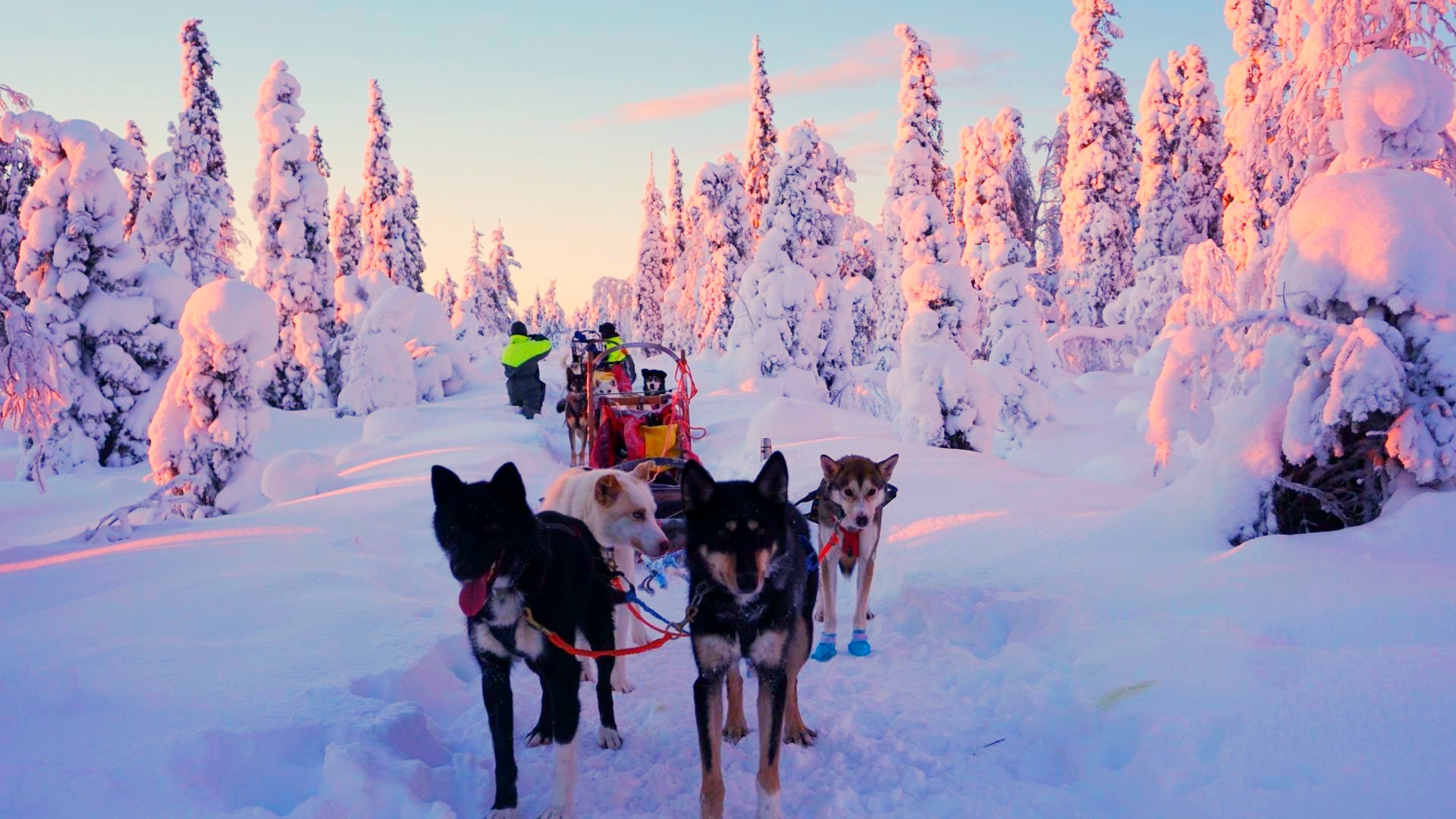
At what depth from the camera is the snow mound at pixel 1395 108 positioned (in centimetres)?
579

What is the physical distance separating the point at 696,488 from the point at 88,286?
19.3 m

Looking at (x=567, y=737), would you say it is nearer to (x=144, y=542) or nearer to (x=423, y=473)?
(x=144, y=542)

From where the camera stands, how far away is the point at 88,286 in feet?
56.2

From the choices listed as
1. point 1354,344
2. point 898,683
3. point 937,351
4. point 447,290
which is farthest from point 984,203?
point 447,290

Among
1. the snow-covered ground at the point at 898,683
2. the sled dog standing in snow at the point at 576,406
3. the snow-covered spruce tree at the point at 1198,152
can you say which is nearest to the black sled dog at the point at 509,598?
the snow-covered ground at the point at 898,683

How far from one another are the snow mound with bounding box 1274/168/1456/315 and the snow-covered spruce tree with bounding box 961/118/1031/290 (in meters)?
25.3

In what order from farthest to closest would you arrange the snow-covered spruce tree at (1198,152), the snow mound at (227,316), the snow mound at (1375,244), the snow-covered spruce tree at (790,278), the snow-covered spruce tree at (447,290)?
the snow-covered spruce tree at (447,290) < the snow-covered spruce tree at (1198,152) < the snow-covered spruce tree at (790,278) < the snow mound at (227,316) < the snow mound at (1375,244)

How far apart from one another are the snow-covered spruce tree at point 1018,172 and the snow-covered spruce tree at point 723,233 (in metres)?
11.3

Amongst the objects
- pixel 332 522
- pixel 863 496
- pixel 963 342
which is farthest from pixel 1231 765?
pixel 963 342

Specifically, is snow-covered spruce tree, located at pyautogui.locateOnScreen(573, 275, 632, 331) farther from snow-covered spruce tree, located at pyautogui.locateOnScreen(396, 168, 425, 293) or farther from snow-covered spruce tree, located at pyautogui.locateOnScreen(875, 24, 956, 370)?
snow-covered spruce tree, located at pyautogui.locateOnScreen(875, 24, 956, 370)

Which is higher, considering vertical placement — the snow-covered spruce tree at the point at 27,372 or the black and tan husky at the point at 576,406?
the snow-covered spruce tree at the point at 27,372

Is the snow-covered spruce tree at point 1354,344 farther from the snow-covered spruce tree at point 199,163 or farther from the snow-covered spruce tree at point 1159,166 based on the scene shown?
the snow-covered spruce tree at point 199,163

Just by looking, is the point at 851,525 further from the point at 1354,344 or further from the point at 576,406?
the point at 576,406

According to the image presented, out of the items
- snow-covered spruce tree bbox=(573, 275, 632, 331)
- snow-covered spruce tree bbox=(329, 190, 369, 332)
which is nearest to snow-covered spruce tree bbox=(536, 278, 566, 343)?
snow-covered spruce tree bbox=(573, 275, 632, 331)
